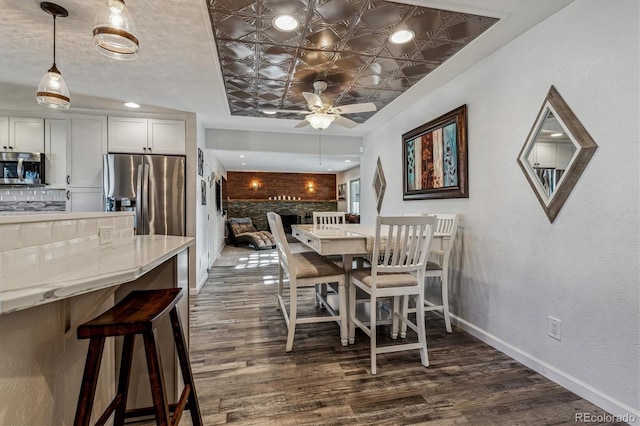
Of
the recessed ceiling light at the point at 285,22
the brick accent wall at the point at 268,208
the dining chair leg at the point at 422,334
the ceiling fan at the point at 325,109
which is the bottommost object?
the dining chair leg at the point at 422,334

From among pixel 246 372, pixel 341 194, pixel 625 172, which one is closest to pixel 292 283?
pixel 246 372

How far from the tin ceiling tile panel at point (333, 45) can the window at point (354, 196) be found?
18.4 feet

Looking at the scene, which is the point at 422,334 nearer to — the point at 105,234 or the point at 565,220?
the point at 565,220

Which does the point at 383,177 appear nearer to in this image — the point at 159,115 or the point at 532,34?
the point at 532,34

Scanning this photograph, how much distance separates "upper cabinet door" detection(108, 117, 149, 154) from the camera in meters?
3.61

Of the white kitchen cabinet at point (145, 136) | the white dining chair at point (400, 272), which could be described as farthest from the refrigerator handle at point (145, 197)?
the white dining chair at point (400, 272)

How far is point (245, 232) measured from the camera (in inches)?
324

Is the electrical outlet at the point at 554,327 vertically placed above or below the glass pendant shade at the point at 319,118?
below

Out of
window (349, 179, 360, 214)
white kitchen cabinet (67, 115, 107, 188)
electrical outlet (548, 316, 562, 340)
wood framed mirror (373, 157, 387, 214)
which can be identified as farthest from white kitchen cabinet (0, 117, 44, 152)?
window (349, 179, 360, 214)

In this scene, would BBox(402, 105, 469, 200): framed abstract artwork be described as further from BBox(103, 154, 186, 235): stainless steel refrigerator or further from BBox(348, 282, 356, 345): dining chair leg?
BBox(103, 154, 186, 235): stainless steel refrigerator

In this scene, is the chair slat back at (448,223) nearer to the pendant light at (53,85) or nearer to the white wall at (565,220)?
the white wall at (565,220)

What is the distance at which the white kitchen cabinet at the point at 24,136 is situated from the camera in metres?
3.45

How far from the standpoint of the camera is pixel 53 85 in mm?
1931

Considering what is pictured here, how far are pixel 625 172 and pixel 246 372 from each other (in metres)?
2.42
